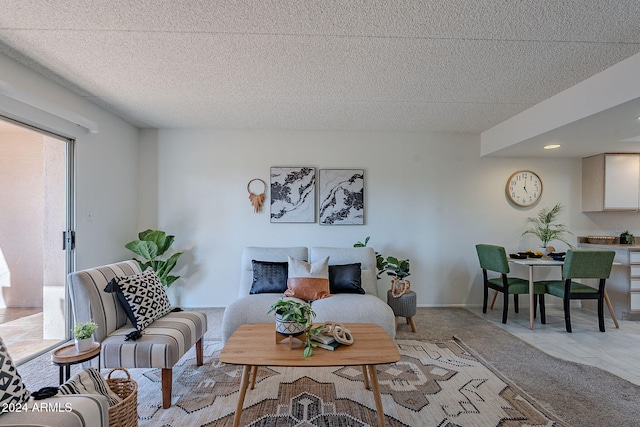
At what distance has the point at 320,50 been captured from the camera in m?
2.20

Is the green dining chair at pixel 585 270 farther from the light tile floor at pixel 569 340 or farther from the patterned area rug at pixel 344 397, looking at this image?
the patterned area rug at pixel 344 397

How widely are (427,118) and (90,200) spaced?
12.7 ft

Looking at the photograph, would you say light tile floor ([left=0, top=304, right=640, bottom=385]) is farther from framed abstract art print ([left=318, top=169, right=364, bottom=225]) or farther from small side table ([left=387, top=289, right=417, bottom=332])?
framed abstract art print ([left=318, top=169, right=364, bottom=225])

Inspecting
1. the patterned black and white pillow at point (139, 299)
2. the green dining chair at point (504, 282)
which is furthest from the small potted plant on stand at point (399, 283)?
the patterned black and white pillow at point (139, 299)

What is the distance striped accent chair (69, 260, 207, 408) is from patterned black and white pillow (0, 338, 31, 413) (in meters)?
0.72

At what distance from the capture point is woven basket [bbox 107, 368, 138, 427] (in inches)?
57.1

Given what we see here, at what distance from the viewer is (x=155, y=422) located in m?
1.78

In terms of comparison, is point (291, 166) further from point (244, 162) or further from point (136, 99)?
point (136, 99)

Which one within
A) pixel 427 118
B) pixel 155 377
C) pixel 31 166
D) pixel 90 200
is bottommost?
pixel 155 377

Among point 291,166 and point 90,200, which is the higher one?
point 291,166

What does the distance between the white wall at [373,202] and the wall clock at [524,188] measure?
0.29ft

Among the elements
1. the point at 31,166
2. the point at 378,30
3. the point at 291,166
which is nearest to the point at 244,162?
the point at 291,166

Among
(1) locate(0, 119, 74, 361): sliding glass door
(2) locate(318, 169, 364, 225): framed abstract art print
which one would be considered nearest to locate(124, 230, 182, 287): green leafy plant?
(1) locate(0, 119, 74, 361): sliding glass door

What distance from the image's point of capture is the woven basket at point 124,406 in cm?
145
